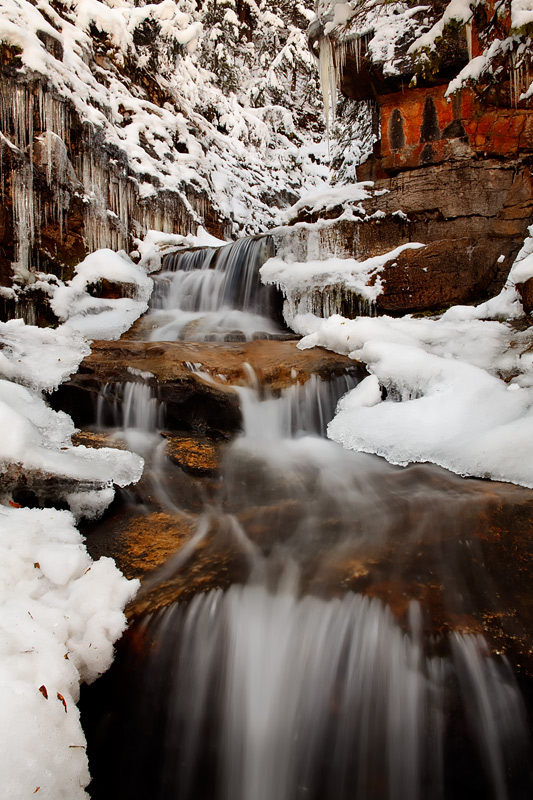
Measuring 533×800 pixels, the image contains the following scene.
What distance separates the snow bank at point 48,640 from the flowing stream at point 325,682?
0.52 feet

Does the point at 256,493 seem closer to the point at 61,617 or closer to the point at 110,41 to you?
the point at 61,617

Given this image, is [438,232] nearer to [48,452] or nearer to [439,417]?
[439,417]

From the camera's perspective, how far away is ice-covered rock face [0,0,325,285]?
643 cm

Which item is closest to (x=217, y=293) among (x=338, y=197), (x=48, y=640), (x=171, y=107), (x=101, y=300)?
(x=101, y=300)

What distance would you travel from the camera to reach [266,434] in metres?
3.96

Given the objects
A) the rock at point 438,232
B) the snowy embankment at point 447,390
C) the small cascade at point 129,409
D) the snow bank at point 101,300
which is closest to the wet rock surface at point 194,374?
the small cascade at point 129,409

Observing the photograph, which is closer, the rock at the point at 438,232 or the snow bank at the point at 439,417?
the snow bank at the point at 439,417

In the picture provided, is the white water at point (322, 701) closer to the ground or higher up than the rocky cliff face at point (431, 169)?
closer to the ground

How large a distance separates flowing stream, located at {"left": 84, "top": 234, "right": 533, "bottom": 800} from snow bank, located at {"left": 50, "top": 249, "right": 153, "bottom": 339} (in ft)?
16.0

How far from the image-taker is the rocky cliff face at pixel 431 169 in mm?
6105

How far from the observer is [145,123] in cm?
991

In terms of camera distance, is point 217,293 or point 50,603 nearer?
point 50,603

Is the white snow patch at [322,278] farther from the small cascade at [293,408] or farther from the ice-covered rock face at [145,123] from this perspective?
the ice-covered rock face at [145,123]

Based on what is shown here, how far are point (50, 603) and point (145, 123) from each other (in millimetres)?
11226
